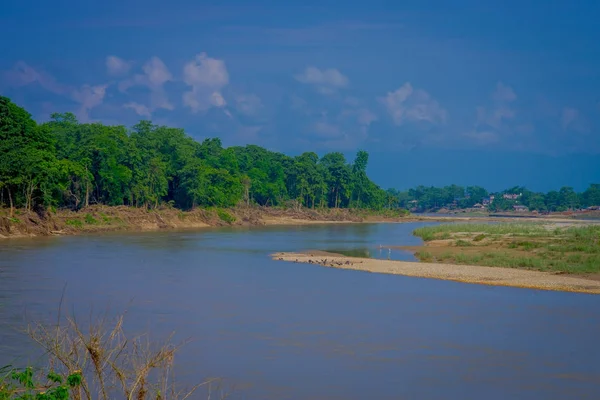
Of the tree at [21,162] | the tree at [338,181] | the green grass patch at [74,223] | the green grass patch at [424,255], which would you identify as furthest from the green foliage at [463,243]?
the tree at [338,181]

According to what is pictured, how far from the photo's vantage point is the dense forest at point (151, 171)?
177 feet

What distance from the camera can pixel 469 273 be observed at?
3153cm

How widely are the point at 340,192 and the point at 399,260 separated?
7873 cm

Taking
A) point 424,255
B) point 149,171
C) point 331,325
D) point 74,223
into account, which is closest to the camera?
point 331,325

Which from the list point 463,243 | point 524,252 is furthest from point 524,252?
point 463,243

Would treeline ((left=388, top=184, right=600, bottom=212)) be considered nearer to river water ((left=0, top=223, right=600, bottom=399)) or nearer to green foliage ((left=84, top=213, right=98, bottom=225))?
green foliage ((left=84, top=213, right=98, bottom=225))

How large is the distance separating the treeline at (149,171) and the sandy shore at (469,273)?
86.2 feet

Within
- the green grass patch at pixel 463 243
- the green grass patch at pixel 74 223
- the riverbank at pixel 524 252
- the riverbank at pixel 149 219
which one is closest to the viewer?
the riverbank at pixel 524 252

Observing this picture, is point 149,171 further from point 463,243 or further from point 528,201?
point 528,201

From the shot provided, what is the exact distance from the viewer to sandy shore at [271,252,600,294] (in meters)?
27.8

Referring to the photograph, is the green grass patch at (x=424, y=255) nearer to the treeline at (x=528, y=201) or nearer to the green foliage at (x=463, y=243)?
the green foliage at (x=463, y=243)

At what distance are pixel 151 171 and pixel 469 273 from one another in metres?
50.2

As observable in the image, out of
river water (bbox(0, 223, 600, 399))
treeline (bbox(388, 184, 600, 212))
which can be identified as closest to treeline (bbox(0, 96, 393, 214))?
river water (bbox(0, 223, 600, 399))

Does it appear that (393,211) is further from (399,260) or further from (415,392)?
(415,392)
